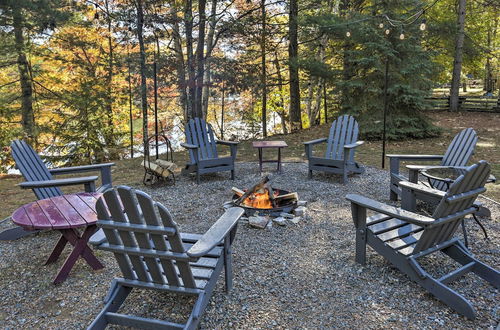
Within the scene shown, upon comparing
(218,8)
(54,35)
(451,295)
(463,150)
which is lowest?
(451,295)

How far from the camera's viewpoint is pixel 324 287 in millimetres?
2377

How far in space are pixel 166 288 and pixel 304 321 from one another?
0.84 m

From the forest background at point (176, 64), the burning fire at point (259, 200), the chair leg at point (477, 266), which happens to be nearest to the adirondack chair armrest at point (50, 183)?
the burning fire at point (259, 200)

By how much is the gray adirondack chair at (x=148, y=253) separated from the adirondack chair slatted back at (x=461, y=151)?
2588 mm

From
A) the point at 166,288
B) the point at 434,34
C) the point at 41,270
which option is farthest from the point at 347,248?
the point at 434,34

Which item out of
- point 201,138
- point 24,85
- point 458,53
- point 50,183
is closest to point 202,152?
point 201,138

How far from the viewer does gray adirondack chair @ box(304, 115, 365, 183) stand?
481 cm

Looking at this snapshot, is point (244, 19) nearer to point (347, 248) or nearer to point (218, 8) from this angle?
point (218, 8)

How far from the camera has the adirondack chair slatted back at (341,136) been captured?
5.07 metres

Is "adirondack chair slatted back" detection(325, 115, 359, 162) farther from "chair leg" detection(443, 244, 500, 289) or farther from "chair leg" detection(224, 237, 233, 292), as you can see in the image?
"chair leg" detection(224, 237, 233, 292)

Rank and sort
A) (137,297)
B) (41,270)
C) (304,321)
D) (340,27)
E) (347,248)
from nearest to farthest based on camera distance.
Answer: (304,321) < (137,297) < (41,270) < (347,248) < (340,27)

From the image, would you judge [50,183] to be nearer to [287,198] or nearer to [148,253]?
[148,253]

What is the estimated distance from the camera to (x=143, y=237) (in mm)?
1775

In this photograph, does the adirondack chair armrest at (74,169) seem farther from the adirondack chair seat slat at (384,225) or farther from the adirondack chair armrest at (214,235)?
the adirondack chair seat slat at (384,225)
